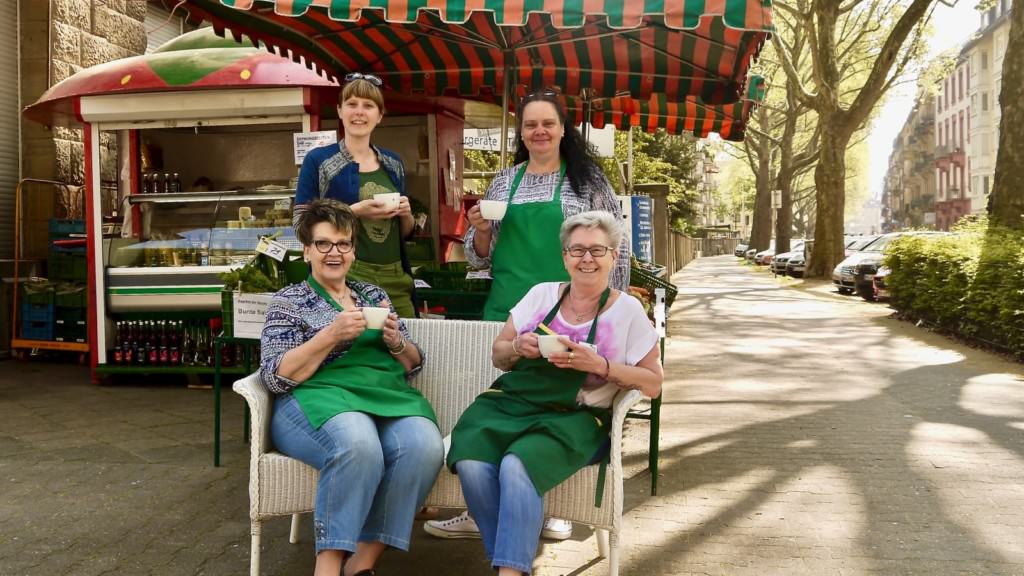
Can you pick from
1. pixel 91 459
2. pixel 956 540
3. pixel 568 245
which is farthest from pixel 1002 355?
pixel 91 459

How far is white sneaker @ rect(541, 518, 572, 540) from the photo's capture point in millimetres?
4184

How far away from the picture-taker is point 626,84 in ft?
22.8

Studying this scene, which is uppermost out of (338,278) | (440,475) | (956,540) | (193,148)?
(193,148)

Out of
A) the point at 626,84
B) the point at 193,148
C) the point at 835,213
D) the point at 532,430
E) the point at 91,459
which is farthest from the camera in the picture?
the point at 835,213

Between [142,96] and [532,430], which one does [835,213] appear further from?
[532,430]

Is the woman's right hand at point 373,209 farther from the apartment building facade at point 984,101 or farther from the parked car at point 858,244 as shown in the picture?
the apartment building facade at point 984,101

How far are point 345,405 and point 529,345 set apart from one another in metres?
0.71

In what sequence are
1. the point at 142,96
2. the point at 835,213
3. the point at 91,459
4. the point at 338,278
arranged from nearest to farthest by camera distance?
the point at 338,278
the point at 91,459
the point at 142,96
the point at 835,213

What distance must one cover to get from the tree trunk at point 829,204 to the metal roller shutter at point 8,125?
17.8m

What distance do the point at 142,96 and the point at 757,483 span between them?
19.1 ft

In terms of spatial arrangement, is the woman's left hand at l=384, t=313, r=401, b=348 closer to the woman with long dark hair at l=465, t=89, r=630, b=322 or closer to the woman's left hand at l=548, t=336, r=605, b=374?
the woman with long dark hair at l=465, t=89, r=630, b=322

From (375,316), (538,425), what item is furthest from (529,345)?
(375,316)

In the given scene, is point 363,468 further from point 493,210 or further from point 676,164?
point 676,164

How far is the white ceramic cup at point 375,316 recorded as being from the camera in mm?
3227
